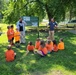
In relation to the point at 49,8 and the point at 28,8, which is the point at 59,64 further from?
the point at 28,8

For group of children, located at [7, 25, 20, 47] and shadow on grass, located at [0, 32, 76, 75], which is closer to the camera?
shadow on grass, located at [0, 32, 76, 75]

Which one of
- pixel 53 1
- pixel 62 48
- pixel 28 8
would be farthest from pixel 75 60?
pixel 28 8

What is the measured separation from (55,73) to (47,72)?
1.24ft

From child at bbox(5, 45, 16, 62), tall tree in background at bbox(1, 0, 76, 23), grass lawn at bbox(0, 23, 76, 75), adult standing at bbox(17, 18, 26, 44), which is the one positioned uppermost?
tall tree in background at bbox(1, 0, 76, 23)

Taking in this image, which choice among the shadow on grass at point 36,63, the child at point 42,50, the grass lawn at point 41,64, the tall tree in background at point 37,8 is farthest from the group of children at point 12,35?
the tall tree in background at point 37,8

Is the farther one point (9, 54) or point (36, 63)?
point (9, 54)

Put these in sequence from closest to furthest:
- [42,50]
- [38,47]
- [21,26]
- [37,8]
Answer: [42,50] → [38,47] → [21,26] → [37,8]

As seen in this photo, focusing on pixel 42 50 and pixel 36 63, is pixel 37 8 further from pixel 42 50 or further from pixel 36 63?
pixel 36 63

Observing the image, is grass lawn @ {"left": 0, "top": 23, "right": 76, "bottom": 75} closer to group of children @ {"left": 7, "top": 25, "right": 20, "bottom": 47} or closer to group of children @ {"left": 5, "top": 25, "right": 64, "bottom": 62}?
group of children @ {"left": 5, "top": 25, "right": 64, "bottom": 62}

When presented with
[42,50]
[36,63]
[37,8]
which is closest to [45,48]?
[42,50]

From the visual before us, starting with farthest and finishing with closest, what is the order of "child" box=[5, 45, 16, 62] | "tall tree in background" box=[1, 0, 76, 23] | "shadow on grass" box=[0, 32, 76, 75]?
"tall tree in background" box=[1, 0, 76, 23] → "child" box=[5, 45, 16, 62] → "shadow on grass" box=[0, 32, 76, 75]

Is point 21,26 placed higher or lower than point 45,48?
higher

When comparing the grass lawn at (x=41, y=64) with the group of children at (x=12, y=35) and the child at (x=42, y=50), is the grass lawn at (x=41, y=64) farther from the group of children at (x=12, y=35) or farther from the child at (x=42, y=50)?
the group of children at (x=12, y=35)

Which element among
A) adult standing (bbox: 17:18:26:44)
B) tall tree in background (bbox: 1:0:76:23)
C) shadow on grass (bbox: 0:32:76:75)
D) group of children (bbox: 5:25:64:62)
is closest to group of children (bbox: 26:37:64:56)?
group of children (bbox: 5:25:64:62)
